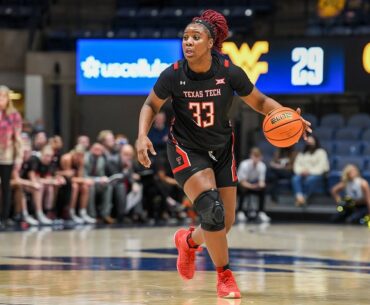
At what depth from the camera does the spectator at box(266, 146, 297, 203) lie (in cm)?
1850

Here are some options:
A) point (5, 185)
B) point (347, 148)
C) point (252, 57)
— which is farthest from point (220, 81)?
point (347, 148)

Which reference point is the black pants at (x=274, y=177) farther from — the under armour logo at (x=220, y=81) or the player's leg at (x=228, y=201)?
the under armour logo at (x=220, y=81)

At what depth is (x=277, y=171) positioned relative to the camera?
1853 cm

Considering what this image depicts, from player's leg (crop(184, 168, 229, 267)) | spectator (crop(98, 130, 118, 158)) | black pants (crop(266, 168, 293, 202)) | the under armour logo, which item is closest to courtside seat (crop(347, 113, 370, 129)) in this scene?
black pants (crop(266, 168, 293, 202))

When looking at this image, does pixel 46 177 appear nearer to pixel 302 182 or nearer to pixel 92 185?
pixel 92 185

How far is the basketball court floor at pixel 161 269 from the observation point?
6734mm

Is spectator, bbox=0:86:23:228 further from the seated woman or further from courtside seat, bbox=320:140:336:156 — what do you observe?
courtside seat, bbox=320:140:336:156

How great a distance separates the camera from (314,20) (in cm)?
2128

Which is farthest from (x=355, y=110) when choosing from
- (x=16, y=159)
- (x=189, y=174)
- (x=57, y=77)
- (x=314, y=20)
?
(x=189, y=174)

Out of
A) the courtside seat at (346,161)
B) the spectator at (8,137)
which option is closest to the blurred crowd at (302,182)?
the courtside seat at (346,161)

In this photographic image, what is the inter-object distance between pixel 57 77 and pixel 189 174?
13.8m

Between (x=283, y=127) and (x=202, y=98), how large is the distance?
628mm

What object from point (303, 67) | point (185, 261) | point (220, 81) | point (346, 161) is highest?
point (303, 67)

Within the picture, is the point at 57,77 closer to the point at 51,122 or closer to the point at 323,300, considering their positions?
the point at 51,122
